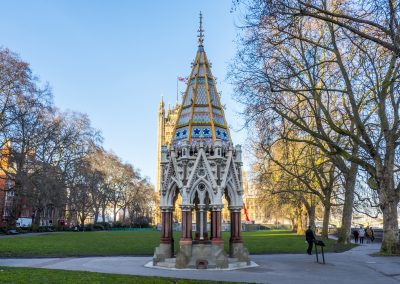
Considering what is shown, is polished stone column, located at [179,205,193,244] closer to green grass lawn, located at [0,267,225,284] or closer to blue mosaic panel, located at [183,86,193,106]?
green grass lawn, located at [0,267,225,284]

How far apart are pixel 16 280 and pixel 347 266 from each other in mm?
11207

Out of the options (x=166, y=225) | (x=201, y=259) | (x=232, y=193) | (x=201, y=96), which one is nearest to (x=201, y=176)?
(x=232, y=193)

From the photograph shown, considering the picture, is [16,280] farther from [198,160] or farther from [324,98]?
[324,98]

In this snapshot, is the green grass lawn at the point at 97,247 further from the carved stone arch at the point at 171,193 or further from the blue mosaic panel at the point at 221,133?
the blue mosaic panel at the point at 221,133

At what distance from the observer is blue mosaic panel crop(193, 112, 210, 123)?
→ 16703mm

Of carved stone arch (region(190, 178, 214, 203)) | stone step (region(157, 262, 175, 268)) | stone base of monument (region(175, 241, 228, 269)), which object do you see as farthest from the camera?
carved stone arch (region(190, 178, 214, 203))

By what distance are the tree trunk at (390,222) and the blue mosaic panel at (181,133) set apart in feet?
34.8

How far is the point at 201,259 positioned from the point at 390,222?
11.4 m

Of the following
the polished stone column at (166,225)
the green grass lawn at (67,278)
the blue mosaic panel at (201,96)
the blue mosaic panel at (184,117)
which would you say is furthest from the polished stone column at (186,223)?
the blue mosaic panel at (201,96)

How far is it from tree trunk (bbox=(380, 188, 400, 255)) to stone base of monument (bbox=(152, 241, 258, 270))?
29.2ft

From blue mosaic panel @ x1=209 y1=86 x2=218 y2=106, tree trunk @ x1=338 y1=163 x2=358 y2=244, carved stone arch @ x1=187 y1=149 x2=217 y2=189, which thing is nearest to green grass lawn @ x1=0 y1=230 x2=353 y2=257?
tree trunk @ x1=338 y1=163 x2=358 y2=244

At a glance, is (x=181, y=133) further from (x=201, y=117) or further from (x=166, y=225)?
(x=166, y=225)

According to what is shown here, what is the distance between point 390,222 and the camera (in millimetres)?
20938

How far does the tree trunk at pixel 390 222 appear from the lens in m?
20.6
